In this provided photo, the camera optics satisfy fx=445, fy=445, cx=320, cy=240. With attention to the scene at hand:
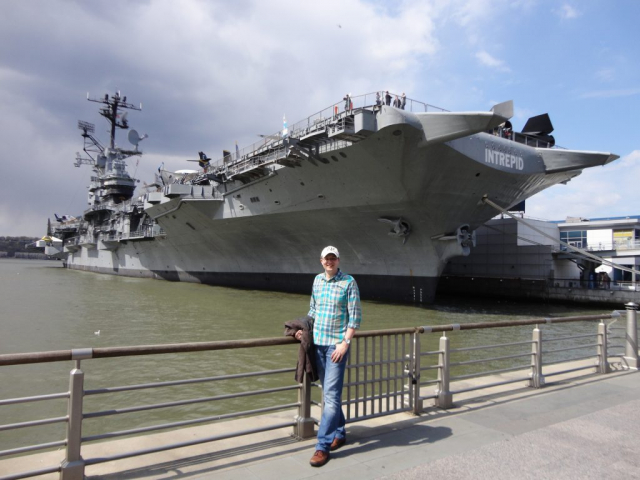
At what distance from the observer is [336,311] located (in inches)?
129

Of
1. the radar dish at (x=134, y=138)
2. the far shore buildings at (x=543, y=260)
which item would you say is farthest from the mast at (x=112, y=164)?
the far shore buildings at (x=543, y=260)

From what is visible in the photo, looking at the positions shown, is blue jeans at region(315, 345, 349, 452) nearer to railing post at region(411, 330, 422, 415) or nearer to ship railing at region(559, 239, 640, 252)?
railing post at region(411, 330, 422, 415)

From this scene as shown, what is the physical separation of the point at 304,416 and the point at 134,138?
4674 centimetres

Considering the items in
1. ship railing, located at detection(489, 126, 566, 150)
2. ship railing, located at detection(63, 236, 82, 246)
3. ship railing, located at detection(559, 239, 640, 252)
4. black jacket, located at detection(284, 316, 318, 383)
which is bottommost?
black jacket, located at detection(284, 316, 318, 383)

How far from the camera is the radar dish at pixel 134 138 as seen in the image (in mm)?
44562

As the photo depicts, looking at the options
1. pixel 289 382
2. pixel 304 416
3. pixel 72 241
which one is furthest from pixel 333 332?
pixel 72 241

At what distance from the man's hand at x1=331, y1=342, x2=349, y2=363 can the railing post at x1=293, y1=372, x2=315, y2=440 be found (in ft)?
1.13

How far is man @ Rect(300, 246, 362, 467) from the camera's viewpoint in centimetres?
316

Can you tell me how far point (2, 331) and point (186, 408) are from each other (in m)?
8.70

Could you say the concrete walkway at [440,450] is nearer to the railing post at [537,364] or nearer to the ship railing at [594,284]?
the railing post at [537,364]

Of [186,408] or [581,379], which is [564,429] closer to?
[581,379]

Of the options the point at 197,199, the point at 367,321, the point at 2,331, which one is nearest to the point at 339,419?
the point at 367,321

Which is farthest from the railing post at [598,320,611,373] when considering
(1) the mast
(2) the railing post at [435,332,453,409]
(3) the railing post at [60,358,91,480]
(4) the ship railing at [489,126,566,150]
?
(1) the mast

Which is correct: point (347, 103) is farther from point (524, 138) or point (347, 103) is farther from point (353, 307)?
point (353, 307)
